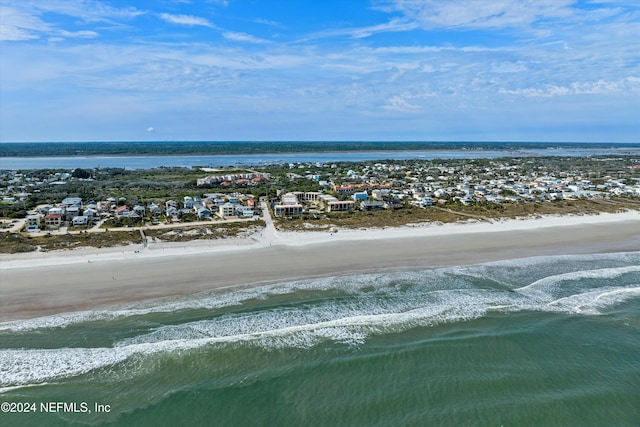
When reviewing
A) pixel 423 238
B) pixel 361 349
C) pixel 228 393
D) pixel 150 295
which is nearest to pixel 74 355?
pixel 150 295

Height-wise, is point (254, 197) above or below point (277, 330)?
above

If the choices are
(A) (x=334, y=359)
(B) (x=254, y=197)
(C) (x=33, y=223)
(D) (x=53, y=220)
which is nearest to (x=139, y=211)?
(D) (x=53, y=220)

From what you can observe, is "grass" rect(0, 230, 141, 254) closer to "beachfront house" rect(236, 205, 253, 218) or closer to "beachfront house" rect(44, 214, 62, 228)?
"beachfront house" rect(44, 214, 62, 228)

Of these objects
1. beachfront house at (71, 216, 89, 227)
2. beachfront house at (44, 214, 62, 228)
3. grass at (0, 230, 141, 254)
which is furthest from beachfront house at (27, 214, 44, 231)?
beachfront house at (71, 216, 89, 227)

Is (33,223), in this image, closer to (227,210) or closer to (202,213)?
(202,213)

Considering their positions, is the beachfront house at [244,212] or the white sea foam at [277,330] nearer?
the white sea foam at [277,330]

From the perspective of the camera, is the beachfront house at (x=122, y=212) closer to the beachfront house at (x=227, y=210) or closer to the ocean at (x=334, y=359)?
the beachfront house at (x=227, y=210)

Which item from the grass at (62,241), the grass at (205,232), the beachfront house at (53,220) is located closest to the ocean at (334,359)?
the grass at (205,232)
